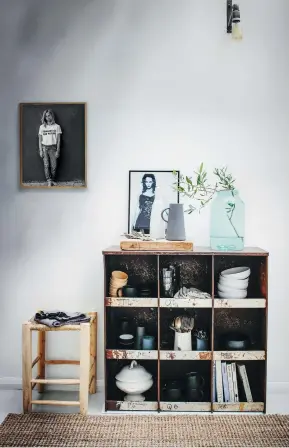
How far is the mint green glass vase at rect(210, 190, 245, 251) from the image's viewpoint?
3.68 m

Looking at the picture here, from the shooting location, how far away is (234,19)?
355 centimetres

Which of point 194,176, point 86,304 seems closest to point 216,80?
point 194,176

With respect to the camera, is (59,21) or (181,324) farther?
(59,21)

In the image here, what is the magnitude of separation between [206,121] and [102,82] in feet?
2.64

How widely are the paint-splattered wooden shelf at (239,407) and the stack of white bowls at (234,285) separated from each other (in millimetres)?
697

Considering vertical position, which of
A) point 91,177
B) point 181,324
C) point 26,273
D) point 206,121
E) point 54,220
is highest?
point 206,121

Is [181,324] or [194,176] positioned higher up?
[194,176]

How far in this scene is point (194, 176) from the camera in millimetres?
3941

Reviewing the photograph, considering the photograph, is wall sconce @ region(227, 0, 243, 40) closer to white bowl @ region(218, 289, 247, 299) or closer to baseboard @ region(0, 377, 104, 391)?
white bowl @ region(218, 289, 247, 299)

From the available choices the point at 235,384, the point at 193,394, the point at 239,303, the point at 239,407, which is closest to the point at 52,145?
the point at 239,303

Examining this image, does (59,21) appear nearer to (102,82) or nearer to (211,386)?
(102,82)

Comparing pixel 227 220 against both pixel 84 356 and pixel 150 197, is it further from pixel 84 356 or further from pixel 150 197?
pixel 84 356

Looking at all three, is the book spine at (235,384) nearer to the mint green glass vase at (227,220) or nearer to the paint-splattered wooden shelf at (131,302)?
the paint-splattered wooden shelf at (131,302)

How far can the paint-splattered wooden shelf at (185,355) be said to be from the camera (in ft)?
11.7
